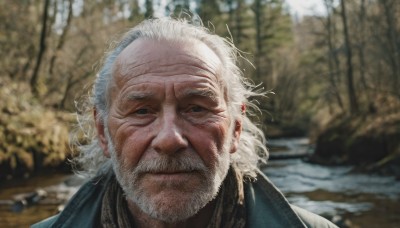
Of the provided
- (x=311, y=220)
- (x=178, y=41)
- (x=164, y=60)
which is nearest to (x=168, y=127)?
(x=164, y=60)

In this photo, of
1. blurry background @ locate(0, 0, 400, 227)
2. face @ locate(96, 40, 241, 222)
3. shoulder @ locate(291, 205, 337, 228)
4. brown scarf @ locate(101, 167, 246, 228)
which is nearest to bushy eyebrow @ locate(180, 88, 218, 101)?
face @ locate(96, 40, 241, 222)

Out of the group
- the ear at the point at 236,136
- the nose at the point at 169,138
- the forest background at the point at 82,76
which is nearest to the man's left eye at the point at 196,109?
the nose at the point at 169,138

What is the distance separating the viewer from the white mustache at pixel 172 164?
77.6 inches

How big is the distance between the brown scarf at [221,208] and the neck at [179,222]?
0.12ft

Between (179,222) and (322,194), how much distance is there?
10.7 metres

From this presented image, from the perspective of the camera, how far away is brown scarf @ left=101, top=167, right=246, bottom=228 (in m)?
2.18

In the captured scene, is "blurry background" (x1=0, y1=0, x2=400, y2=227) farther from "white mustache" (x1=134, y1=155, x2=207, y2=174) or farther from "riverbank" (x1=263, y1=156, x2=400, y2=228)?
"white mustache" (x1=134, y1=155, x2=207, y2=174)

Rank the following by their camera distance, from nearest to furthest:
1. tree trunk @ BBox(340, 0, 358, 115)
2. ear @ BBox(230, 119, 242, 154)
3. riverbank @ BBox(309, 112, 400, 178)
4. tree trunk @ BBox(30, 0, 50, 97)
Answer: ear @ BBox(230, 119, 242, 154), riverbank @ BBox(309, 112, 400, 178), tree trunk @ BBox(30, 0, 50, 97), tree trunk @ BBox(340, 0, 358, 115)

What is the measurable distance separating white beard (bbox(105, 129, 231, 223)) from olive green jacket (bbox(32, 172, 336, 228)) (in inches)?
9.3

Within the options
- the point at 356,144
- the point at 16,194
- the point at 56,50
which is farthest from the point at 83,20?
the point at 356,144

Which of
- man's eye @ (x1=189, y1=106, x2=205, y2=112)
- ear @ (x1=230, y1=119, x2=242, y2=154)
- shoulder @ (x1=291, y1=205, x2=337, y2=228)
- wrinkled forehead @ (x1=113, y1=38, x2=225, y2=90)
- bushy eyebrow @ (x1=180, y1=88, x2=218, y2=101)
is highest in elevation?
wrinkled forehead @ (x1=113, y1=38, x2=225, y2=90)

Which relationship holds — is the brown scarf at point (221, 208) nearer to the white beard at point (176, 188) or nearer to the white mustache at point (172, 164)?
the white beard at point (176, 188)

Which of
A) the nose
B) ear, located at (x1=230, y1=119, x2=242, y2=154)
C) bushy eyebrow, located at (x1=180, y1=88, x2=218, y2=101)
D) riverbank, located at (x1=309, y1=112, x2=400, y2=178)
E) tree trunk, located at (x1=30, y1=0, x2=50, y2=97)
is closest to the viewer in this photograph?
the nose

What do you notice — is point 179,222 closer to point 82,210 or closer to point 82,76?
point 82,210
